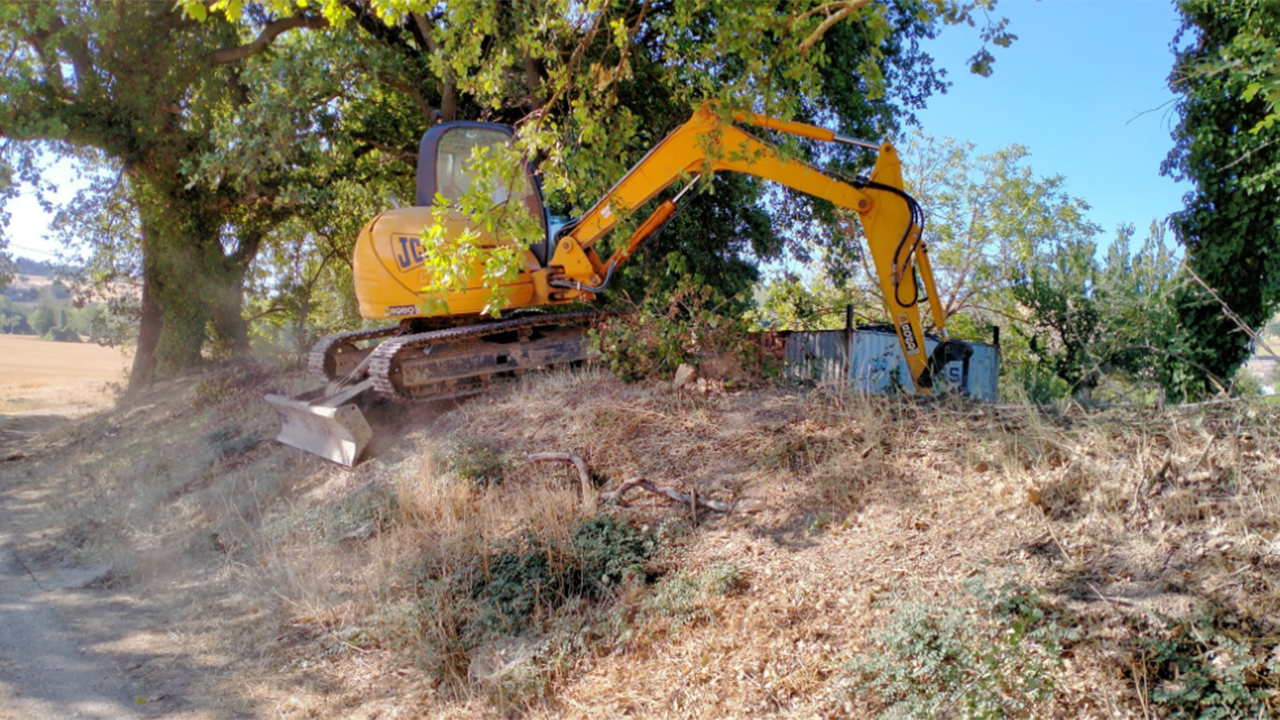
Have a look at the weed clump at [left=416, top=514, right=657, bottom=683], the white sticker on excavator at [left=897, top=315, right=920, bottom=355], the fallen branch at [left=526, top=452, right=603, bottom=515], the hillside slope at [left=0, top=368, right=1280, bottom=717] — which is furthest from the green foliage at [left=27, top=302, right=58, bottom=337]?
the white sticker on excavator at [left=897, top=315, right=920, bottom=355]

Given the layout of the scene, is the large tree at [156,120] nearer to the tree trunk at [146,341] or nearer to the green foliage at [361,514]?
the tree trunk at [146,341]

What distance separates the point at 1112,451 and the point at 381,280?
715cm

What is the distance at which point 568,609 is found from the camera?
507 centimetres

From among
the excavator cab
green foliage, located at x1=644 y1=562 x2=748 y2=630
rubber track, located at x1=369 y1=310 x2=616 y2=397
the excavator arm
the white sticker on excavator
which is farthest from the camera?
the excavator cab

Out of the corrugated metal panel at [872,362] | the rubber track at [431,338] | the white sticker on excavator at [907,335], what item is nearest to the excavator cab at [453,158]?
the rubber track at [431,338]

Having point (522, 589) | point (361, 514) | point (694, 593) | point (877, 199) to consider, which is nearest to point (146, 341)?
point (361, 514)

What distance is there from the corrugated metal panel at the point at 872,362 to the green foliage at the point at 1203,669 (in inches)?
156

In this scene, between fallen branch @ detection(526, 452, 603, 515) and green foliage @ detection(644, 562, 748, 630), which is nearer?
green foliage @ detection(644, 562, 748, 630)

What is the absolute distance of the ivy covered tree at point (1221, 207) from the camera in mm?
10328

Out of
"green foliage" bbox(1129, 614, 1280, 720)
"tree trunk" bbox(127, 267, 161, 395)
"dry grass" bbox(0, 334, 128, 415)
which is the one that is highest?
Answer: "tree trunk" bbox(127, 267, 161, 395)

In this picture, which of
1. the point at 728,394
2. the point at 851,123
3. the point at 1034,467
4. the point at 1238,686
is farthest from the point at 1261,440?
the point at 851,123

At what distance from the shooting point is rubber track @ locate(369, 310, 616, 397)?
28.6ft

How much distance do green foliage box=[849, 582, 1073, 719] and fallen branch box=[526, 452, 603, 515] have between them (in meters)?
2.47

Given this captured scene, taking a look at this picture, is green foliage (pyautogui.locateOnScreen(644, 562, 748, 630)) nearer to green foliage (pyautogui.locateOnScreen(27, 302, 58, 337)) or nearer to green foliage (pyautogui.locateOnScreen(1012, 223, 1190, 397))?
→ green foliage (pyautogui.locateOnScreen(1012, 223, 1190, 397))
